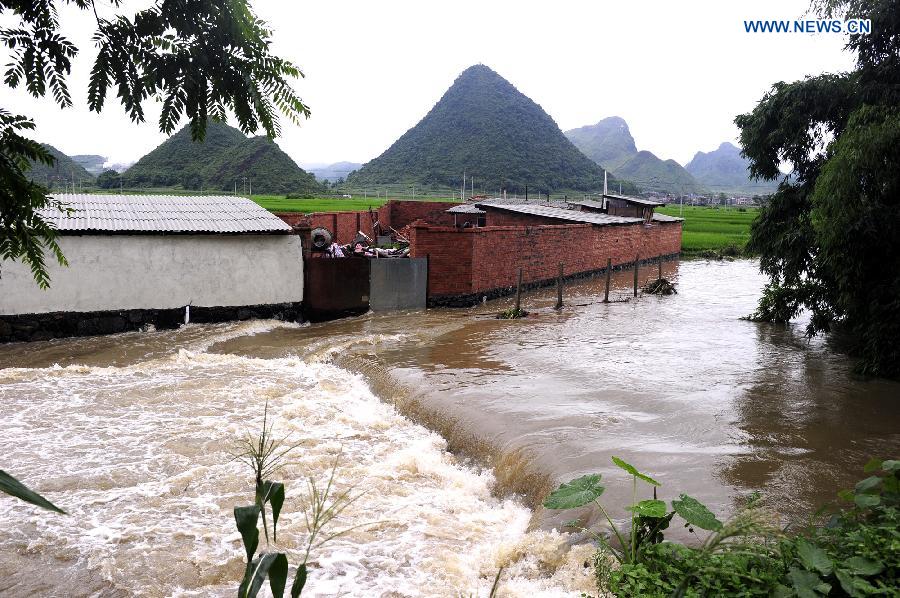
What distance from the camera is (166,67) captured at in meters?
2.89

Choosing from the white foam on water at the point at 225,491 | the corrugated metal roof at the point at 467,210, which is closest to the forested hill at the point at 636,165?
the corrugated metal roof at the point at 467,210

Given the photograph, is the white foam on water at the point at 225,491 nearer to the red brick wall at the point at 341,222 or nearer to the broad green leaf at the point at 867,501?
the broad green leaf at the point at 867,501

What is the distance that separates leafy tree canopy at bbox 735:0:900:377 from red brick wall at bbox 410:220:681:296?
732cm

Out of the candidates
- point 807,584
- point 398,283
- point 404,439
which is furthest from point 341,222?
point 807,584

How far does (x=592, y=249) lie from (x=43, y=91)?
2515 cm

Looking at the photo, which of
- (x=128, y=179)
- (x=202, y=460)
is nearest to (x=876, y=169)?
(x=202, y=460)

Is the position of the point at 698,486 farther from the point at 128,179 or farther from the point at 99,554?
the point at 128,179

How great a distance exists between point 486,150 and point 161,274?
220 ft

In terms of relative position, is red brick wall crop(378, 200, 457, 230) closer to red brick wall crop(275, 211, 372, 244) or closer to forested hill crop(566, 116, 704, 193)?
red brick wall crop(275, 211, 372, 244)

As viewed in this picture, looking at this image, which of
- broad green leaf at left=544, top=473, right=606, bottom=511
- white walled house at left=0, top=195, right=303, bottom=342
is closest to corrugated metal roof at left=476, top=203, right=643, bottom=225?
white walled house at left=0, top=195, right=303, bottom=342

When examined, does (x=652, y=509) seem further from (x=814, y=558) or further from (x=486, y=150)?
(x=486, y=150)

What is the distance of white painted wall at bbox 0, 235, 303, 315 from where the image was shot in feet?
46.3

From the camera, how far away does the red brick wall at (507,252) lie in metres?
18.5

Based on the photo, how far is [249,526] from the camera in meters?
1.80
